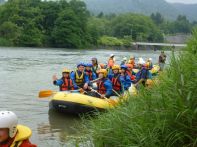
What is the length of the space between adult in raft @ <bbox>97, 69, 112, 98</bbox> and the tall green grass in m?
4.96

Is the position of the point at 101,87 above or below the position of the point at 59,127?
above

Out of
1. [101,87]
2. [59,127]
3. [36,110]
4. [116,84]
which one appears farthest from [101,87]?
[36,110]

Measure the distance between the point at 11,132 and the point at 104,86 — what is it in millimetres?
6971

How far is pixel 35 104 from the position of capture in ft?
39.4

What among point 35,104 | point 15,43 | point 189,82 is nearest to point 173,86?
point 189,82

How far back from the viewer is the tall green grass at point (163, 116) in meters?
4.07

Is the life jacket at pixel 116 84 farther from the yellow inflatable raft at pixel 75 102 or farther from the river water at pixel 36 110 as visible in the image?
the river water at pixel 36 110

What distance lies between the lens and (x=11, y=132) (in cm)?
315

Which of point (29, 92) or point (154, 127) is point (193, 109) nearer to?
point (154, 127)

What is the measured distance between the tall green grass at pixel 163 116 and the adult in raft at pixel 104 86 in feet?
16.3

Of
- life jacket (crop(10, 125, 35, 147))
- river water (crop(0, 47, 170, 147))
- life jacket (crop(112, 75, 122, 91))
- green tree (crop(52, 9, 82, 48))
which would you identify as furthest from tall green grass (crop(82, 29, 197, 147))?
green tree (crop(52, 9, 82, 48))

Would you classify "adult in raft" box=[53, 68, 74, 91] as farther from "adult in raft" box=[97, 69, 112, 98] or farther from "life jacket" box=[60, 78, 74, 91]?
"adult in raft" box=[97, 69, 112, 98]

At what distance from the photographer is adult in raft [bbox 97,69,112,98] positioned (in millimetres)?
9906

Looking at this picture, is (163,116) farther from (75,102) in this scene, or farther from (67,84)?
(67,84)
